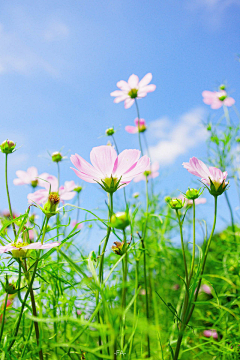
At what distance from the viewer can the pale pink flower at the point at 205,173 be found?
1.51 ft

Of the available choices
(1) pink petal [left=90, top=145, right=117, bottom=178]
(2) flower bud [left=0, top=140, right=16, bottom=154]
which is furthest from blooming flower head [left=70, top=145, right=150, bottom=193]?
(2) flower bud [left=0, top=140, right=16, bottom=154]

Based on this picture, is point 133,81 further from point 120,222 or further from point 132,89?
point 120,222

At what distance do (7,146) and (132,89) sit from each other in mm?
615

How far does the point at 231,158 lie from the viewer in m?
1.25

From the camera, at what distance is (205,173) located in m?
0.48

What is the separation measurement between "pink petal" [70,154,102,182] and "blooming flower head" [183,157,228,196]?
158 millimetres

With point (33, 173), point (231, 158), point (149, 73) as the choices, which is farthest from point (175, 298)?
point (149, 73)

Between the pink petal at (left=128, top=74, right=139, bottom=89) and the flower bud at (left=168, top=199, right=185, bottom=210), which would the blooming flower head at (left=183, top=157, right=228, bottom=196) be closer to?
the flower bud at (left=168, top=199, right=185, bottom=210)

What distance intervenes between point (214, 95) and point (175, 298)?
114 centimetres

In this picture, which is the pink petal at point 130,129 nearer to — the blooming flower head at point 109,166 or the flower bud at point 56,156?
the flower bud at point 56,156

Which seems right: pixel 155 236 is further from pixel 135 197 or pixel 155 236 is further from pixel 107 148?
pixel 107 148

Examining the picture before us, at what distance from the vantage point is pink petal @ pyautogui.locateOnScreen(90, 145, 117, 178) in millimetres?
406

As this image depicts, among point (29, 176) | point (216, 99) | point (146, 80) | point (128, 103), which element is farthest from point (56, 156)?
point (216, 99)

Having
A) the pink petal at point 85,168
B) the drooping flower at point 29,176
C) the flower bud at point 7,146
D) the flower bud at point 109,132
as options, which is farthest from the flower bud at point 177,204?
the drooping flower at point 29,176
